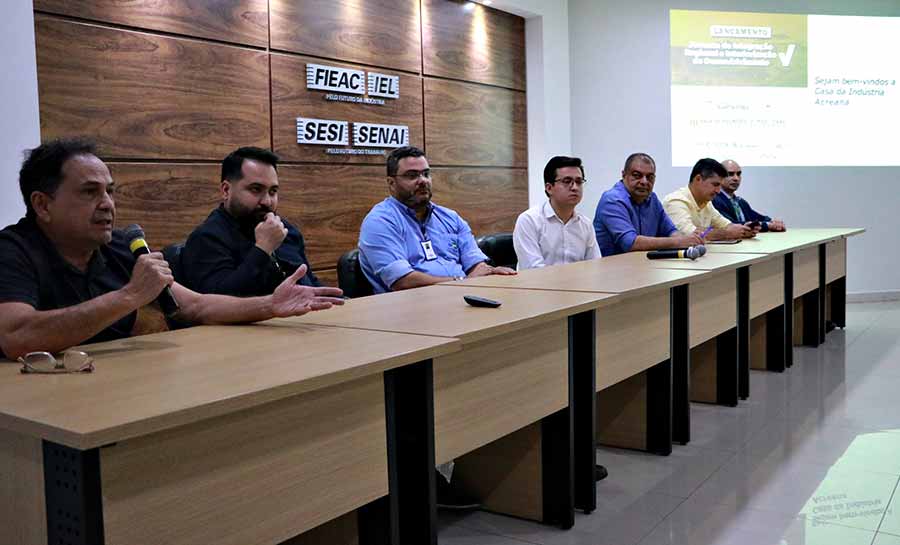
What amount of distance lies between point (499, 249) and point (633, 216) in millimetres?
891

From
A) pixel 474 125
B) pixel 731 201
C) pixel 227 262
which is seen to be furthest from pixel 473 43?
pixel 227 262

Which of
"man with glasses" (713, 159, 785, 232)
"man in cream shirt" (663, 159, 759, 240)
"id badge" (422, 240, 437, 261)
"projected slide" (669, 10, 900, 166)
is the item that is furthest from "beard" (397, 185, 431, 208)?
"projected slide" (669, 10, 900, 166)

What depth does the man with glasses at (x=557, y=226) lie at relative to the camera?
3.97m

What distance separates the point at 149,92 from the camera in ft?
11.8

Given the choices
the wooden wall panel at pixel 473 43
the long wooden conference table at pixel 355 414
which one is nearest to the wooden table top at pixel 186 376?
the long wooden conference table at pixel 355 414

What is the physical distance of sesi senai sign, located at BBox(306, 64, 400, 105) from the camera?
4.45 meters

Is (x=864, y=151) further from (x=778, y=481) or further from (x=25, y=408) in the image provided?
(x=25, y=408)

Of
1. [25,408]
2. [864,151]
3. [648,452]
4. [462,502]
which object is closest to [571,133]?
[864,151]

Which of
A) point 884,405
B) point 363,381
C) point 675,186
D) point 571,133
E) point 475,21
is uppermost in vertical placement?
point 475,21

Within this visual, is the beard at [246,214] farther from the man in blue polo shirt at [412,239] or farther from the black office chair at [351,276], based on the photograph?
the man in blue polo shirt at [412,239]

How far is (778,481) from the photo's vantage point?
108 inches

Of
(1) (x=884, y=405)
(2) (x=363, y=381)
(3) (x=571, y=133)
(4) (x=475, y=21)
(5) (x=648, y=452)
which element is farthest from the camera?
(3) (x=571, y=133)

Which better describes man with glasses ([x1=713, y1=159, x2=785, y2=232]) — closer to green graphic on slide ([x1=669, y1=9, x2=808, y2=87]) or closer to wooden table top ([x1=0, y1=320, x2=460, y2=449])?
green graphic on slide ([x1=669, y1=9, x2=808, y2=87])

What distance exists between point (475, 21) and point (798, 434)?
3809 mm
